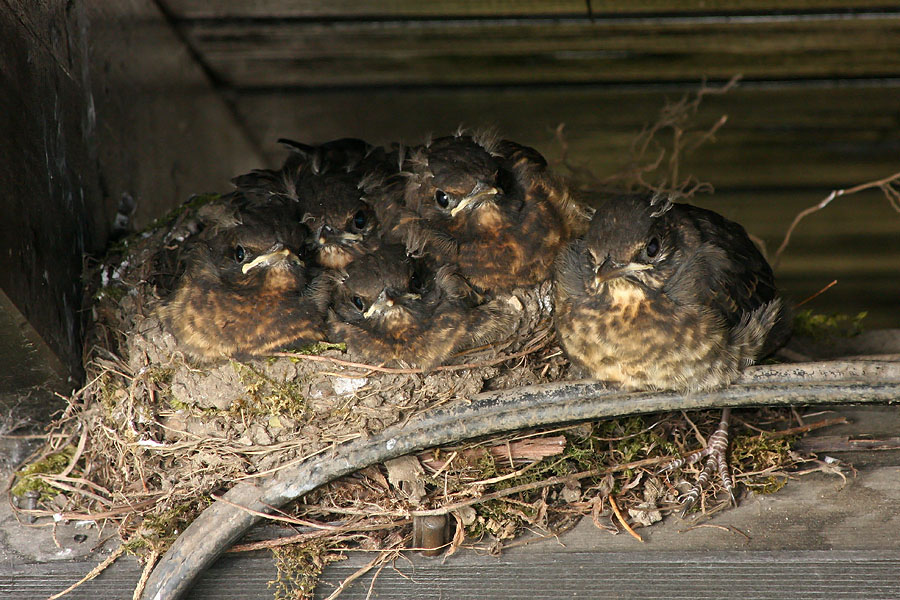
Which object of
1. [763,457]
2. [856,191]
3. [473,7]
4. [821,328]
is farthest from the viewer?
[856,191]

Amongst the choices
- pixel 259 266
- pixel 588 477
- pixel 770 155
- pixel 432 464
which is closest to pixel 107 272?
pixel 259 266

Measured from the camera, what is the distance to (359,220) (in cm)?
372

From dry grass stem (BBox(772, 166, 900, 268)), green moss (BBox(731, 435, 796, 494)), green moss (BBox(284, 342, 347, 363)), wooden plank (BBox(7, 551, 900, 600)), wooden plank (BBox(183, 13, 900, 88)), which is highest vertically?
wooden plank (BBox(183, 13, 900, 88))

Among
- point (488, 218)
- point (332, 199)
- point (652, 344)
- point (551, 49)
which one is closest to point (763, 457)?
point (652, 344)

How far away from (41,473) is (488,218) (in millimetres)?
1830

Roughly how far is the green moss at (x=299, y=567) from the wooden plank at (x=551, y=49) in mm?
2336

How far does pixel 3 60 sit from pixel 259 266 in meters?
1.05

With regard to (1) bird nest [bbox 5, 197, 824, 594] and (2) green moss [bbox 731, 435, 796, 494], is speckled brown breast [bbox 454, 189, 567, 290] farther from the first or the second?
(2) green moss [bbox 731, 435, 796, 494]

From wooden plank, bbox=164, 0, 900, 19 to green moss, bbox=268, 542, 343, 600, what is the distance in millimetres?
2283

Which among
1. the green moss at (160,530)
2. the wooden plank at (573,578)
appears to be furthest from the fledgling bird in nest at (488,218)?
the green moss at (160,530)

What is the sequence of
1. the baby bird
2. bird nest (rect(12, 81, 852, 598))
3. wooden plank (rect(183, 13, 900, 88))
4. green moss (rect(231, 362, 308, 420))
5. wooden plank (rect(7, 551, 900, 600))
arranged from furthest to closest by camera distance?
wooden plank (rect(183, 13, 900, 88)) < the baby bird < green moss (rect(231, 362, 308, 420)) < bird nest (rect(12, 81, 852, 598)) < wooden plank (rect(7, 551, 900, 600))

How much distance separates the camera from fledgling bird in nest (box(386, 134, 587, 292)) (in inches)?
139

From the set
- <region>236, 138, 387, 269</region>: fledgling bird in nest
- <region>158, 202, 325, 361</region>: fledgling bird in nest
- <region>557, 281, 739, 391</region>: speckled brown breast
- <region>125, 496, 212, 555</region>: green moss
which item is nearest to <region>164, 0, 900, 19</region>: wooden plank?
<region>236, 138, 387, 269</region>: fledgling bird in nest

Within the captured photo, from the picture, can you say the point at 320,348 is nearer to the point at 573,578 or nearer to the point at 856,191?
the point at 573,578
